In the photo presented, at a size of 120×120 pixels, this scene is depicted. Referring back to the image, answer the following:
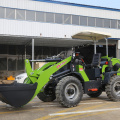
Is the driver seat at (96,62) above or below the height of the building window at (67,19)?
below

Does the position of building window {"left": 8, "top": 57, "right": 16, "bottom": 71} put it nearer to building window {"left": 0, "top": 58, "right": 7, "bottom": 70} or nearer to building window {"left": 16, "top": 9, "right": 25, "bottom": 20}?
building window {"left": 0, "top": 58, "right": 7, "bottom": 70}

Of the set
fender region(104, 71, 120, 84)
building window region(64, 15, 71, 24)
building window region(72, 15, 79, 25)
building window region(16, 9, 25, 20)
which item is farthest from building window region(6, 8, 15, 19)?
fender region(104, 71, 120, 84)

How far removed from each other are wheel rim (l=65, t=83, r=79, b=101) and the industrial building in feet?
40.2

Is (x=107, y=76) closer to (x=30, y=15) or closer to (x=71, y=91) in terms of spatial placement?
(x=71, y=91)

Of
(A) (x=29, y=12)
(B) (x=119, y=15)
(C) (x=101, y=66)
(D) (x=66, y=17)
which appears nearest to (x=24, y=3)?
(A) (x=29, y=12)

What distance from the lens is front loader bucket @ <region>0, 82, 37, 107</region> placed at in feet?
18.1

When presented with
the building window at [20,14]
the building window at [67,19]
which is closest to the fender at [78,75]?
the building window at [20,14]

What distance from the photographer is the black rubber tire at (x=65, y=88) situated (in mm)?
6398

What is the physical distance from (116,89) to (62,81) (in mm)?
2513

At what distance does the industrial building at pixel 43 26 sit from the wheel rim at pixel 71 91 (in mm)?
12265

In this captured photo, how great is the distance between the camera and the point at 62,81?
655 centimetres

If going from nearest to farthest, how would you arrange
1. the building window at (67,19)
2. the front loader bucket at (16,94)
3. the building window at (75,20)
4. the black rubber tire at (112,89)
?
1. the front loader bucket at (16,94)
2. the black rubber tire at (112,89)
3. the building window at (67,19)
4. the building window at (75,20)

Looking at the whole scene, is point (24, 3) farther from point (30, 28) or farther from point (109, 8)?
point (109, 8)

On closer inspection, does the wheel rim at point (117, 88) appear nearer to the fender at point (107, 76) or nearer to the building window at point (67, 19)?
the fender at point (107, 76)
